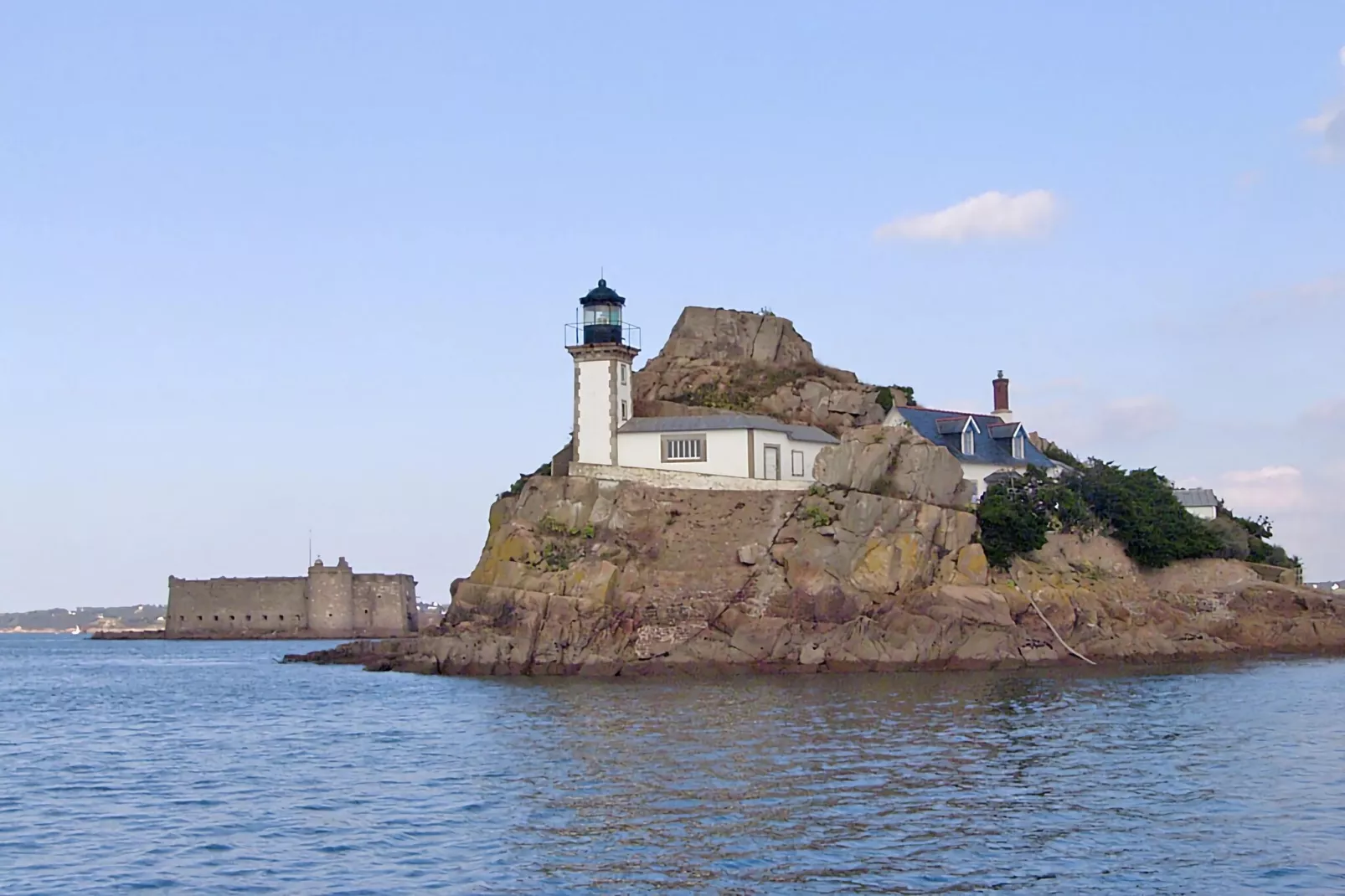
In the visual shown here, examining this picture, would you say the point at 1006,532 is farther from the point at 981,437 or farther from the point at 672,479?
the point at 672,479

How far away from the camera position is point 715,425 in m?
62.1

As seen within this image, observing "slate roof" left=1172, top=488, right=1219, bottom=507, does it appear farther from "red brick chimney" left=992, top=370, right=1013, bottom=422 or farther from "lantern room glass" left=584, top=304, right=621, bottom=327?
"lantern room glass" left=584, top=304, right=621, bottom=327

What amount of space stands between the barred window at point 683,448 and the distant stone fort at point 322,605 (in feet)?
191

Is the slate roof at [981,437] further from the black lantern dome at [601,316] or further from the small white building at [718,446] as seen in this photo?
the black lantern dome at [601,316]

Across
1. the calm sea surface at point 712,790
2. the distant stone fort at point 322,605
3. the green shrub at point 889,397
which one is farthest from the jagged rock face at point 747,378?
the distant stone fort at point 322,605

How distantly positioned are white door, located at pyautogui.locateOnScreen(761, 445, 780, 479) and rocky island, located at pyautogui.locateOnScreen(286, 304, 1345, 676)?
1.50 metres

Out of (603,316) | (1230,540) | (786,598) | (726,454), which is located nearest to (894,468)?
(726,454)

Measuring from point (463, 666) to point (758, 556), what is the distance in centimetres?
1174

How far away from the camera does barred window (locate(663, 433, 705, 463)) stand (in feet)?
204

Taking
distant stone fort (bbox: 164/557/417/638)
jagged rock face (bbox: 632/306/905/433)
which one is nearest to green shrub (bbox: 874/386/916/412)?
jagged rock face (bbox: 632/306/905/433)

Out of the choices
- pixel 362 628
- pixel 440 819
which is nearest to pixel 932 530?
pixel 440 819

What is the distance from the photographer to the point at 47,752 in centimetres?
3941

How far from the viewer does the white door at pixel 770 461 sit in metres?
62.2

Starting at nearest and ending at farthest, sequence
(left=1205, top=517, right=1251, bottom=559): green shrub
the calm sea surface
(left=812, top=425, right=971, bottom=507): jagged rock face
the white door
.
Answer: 1. the calm sea surface
2. (left=812, top=425, right=971, bottom=507): jagged rock face
3. the white door
4. (left=1205, top=517, right=1251, bottom=559): green shrub
